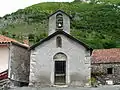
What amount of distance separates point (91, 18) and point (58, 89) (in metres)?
98.5

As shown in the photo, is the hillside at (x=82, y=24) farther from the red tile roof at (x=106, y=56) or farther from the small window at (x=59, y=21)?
the small window at (x=59, y=21)

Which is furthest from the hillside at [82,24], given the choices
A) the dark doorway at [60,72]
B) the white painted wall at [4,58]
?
the white painted wall at [4,58]

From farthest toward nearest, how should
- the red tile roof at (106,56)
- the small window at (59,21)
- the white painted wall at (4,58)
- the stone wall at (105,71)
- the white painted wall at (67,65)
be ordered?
the red tile roof at (106,56), the stone wall at (105,71), the small window at (59,21), the white painted wall at (4,58), the white painted wall at (67,65)

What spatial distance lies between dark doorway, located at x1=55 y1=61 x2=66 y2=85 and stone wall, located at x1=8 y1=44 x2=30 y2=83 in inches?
127

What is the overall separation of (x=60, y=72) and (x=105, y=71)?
680 cm

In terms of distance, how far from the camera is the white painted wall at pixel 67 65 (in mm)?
28891

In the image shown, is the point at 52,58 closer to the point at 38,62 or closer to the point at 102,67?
the point at 38,62

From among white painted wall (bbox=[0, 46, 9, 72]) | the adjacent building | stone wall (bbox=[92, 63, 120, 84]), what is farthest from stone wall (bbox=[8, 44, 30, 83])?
stone wall (bbox=[92, 63, 120, 84])

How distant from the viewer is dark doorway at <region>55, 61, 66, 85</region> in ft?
95.6

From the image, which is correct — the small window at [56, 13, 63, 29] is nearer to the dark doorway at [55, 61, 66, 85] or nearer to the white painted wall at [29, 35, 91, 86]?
the white painted wall at [29, 35, 91, 86]

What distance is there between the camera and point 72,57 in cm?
2934

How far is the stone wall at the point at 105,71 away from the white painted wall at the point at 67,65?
19.8ft

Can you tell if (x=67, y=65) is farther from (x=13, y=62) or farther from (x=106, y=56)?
(x=106, y=56)

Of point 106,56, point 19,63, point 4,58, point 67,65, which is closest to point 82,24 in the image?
point 106,56
